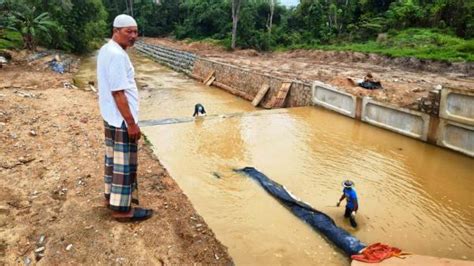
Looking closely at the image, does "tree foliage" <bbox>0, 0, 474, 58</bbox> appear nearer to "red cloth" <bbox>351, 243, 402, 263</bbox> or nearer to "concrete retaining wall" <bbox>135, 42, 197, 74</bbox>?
"concrete retaining wall" <bbox>135, 42, 197, 74</bbox>

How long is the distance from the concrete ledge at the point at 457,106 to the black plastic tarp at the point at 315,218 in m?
4.15

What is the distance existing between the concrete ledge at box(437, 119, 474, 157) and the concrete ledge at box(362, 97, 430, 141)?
0.38 m

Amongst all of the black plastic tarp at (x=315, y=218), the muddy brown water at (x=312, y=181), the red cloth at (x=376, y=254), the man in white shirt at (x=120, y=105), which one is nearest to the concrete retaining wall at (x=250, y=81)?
the muddy brown water at (x=312, y=181)

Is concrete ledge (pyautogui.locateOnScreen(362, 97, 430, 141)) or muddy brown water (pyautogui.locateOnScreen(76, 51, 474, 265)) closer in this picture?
muddy brown water (pyautogui.locateOnScreen(76, 51, 474, 265))

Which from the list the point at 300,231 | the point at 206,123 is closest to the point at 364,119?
the point at 206,123

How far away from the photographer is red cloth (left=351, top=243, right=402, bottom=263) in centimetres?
353

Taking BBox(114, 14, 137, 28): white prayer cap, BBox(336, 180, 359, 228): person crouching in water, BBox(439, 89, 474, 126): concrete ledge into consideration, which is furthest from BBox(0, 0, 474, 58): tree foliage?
BBox(336, 180, 359, 228): person crouching in water

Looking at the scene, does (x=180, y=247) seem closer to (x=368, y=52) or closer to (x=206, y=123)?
(x=206, y=123)

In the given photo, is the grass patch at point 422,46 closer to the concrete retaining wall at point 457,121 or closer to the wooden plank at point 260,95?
the wooden plank at point 260,95

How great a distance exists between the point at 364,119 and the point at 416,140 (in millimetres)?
1668

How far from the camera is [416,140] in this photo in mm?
8148

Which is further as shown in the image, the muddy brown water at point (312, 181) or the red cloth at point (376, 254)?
the muddy brown water at point (312, 181)

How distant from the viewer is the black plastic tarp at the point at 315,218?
4.03m

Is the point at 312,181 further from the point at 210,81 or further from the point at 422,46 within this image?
the point at 422,46
